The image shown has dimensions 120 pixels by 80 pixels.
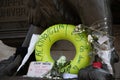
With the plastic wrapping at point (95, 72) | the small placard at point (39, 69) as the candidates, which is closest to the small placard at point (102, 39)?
the plastic wrapping at point (95, 72)

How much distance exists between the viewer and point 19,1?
17.9ft

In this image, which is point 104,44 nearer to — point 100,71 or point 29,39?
point 100,71

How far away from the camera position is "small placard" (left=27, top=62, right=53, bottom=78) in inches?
101

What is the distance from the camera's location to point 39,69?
2602 mm

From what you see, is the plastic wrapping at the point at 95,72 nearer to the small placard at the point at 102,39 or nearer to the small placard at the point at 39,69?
the small placard at the point at 102,39

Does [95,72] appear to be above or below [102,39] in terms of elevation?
below

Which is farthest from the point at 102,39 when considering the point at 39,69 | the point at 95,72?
the point at 39,69

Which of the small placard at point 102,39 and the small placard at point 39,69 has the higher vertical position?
the small placard at point 102,39

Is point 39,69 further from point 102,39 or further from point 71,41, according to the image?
point 102,39

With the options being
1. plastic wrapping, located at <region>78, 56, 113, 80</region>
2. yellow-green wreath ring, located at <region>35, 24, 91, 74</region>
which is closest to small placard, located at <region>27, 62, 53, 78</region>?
yellow-green wreath ring, located at <region>35, 24, 91, 74</region>

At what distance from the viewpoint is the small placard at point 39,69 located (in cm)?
256

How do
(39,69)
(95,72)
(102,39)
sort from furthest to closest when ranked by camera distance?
(39,69) → (102,39) → (95,72)

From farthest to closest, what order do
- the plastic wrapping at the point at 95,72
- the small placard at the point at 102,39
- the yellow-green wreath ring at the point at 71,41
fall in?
the yellow-green wreath ring at the point at 71,41, the small placard at the point at 102,39, the plastic wrapping at the point at 95,72

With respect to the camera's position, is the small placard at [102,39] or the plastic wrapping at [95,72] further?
the small placard at [102,39]
